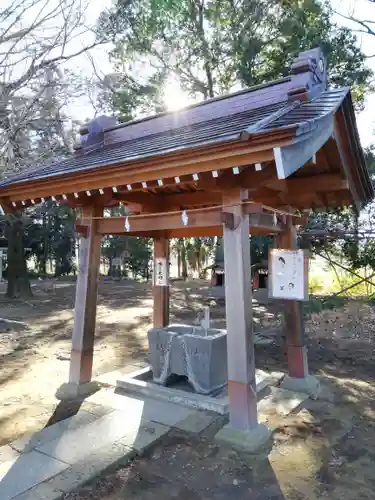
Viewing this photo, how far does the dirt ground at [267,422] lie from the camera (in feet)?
10.4

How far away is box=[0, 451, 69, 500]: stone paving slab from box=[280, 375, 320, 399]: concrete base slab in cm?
320

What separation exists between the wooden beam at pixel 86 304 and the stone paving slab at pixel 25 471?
1626 mm

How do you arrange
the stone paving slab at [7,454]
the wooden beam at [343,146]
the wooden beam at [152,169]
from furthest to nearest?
the wooden beam at [343,146], the stone paving slab at [7,454], the wooden beam at [152,169]

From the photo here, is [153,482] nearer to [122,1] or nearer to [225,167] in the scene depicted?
[225,167]

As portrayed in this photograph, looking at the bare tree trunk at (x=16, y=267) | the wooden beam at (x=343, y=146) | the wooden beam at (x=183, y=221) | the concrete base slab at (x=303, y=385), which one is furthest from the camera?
the bare tree trunk at (x=16, y=267)

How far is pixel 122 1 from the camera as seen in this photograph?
11461 millimetres

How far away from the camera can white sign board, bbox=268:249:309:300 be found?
4.40m

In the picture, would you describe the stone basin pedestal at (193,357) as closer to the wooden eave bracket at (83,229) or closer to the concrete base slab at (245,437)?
the concrete base slab at (245,437)

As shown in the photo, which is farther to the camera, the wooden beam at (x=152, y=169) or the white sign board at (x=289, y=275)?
the white sign board at (x=289, y=275)

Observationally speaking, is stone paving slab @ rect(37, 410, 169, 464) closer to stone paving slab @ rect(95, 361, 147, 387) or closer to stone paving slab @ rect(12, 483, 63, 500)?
stone paving slab @ rect(12, 483, 63, 500)

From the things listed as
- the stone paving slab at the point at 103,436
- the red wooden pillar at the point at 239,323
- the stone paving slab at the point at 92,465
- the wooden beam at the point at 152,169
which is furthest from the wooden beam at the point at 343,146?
the stone paving slab at the point at 92,465

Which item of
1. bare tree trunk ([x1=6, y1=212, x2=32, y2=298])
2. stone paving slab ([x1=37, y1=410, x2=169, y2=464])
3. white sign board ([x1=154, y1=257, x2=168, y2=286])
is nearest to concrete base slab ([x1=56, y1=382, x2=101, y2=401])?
stone paving slab ([x1=37, y1=410, x2=169, y2=464])

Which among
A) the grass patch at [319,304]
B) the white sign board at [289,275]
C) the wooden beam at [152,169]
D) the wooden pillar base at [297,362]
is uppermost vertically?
the wooden beam at [152,169]

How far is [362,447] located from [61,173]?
4.44 m
